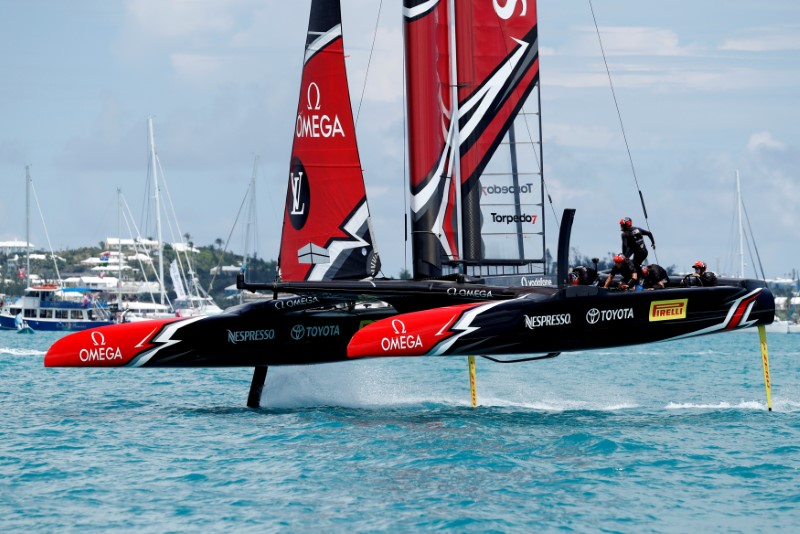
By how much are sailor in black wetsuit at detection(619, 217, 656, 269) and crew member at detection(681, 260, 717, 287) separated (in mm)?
565

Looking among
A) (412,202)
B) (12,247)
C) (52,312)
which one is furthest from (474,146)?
(12,247)

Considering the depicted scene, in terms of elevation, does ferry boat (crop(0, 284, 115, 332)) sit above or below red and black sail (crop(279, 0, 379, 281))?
below

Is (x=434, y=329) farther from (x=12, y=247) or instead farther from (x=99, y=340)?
(x=12, y=247)

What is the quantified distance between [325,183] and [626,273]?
10.2 feet

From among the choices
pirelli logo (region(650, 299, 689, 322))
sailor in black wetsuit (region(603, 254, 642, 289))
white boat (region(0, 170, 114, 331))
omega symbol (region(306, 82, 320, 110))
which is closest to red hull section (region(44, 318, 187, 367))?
omega symbol (region(306, 82, 320, 110))

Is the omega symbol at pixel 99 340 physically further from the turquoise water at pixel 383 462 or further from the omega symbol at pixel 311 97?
the omega symbol at pixel 311 97

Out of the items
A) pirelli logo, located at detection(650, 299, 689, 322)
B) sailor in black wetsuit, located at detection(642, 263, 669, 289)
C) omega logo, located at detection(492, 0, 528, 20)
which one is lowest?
pirelli logo, located at detection(650, 299, 689, 322)

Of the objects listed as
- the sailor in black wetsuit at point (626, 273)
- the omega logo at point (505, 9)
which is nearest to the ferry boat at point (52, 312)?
the omega logo at point (505, 9)

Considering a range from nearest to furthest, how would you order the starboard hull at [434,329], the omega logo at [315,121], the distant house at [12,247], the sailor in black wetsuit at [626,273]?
the starboard hull at [434,329], the sailor in black wetsuit at [626,273], the omega logo at [315,121], the distant house at [12,247]

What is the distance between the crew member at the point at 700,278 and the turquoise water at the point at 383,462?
4.39 ft

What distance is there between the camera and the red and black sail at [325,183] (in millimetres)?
12086

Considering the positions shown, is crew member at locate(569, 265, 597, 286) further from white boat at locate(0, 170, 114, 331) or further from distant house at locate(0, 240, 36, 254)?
distant house at locate(0, 240, 36, 254)

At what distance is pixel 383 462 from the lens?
896 cm

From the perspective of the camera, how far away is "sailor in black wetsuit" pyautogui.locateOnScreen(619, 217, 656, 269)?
37.7 ft
